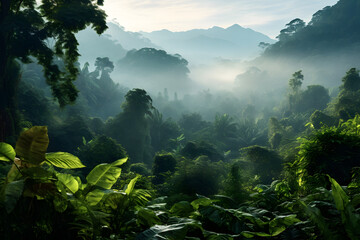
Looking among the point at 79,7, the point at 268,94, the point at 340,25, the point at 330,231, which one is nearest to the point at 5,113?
the point at 79,7

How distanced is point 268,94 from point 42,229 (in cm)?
9453

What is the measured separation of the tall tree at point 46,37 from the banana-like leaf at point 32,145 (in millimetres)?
10779

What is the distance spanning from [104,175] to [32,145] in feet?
2.31

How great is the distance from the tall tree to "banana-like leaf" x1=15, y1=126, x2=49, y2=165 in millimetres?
10779

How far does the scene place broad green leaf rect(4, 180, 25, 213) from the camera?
59.3 inches

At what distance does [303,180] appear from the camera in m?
3.63

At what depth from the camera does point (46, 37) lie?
500 inches

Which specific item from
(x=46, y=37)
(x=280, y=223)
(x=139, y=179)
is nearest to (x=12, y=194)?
(x=280, y=223)

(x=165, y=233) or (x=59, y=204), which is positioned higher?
(x=59, y=204)

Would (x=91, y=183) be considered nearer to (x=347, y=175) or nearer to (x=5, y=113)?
(x=347, y=175)

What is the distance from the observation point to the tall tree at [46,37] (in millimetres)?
11477

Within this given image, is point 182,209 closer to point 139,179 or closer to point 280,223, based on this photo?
point 280,223

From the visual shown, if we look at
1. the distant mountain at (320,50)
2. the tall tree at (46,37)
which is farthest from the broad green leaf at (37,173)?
the distant mountain at (320,50)

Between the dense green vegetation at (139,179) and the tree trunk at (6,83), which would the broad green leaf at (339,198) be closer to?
the dense green vegetation at (139,179)
